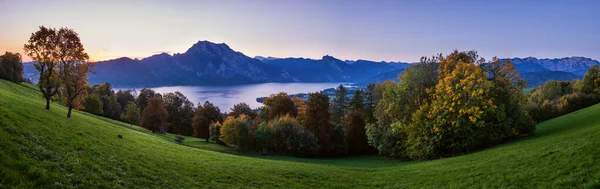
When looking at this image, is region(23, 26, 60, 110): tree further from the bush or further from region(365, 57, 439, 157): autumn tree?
region(365, 57, 439, 157): autumn tree

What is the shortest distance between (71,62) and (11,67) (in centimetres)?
5966

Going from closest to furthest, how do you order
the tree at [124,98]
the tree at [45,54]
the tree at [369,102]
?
the tree at [45,54]
the tree at [369,102]
the tree at [124,98]

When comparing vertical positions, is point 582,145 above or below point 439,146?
above

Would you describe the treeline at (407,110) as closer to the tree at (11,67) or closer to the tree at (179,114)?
the tree at (11,67)

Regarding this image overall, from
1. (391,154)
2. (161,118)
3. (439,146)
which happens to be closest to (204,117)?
(161,118)

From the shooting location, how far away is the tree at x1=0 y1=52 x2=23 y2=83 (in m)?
69.2

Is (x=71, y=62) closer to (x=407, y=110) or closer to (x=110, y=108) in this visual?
(x=407, y=110)

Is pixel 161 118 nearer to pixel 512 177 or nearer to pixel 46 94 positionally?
pixel 46 94

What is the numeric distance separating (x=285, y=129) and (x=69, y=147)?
3736 centimetres

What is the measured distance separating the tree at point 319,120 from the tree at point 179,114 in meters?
54.7

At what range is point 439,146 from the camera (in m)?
36.0

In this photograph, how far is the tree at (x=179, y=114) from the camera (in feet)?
317

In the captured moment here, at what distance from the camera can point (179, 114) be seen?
98.9 m

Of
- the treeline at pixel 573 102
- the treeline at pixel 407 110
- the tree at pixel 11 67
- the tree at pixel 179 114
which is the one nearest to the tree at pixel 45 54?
the treeline at pixel 407 110
